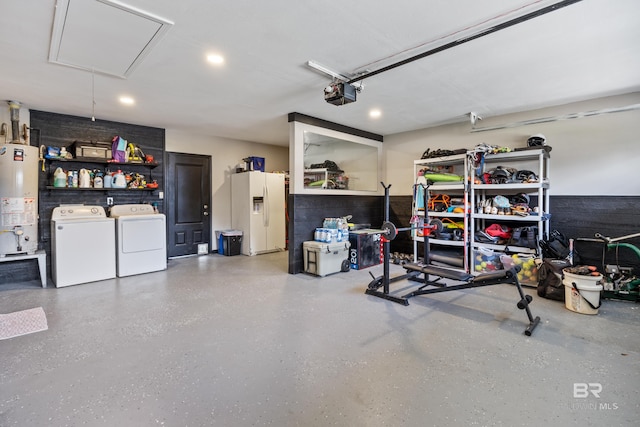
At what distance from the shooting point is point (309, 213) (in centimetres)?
521

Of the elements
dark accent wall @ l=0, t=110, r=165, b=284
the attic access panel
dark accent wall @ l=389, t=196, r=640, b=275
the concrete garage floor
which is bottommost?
the concrete garage floor

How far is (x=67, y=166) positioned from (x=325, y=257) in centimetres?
453

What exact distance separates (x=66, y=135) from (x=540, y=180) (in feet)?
24.5

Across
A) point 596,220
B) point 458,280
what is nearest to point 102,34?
point 458,280

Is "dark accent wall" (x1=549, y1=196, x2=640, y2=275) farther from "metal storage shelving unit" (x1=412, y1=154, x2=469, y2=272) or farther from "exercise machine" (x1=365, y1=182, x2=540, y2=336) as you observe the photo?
"exercise machine" (x1=365, y1=182, x2=540, y2=336)

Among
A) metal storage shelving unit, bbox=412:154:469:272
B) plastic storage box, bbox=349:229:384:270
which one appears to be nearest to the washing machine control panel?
plastic storage box, bbox=349:229:384:270

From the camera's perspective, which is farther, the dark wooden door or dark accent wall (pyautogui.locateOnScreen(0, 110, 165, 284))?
the dark wooden door

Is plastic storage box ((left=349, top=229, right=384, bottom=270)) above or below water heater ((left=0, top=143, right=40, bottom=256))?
below

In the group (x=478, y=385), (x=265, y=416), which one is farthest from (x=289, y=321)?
(x=478, y=385)

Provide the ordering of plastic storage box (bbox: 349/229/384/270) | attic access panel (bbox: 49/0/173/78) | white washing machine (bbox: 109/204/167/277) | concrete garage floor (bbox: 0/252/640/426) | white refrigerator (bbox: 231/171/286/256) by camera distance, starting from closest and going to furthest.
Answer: concrete garage floor (bbox: 0/252/640/426)
attic access panel (bbox: 49/0/173/78)
white washing machine (bbox: 109/204/167/277)
plastic storage box (bbox: 349/229/384/270)
white refrigerator (bbox: 231/171/286/256)

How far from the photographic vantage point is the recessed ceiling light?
2.96 metres

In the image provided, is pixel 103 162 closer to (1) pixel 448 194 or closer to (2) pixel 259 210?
(2) pixel 259 210

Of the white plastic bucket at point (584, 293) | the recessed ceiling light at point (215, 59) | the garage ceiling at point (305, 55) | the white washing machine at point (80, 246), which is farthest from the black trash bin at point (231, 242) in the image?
the white plastic bucket at point (584, 293)

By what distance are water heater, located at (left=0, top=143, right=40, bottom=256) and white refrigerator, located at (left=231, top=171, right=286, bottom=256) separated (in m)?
3.43
